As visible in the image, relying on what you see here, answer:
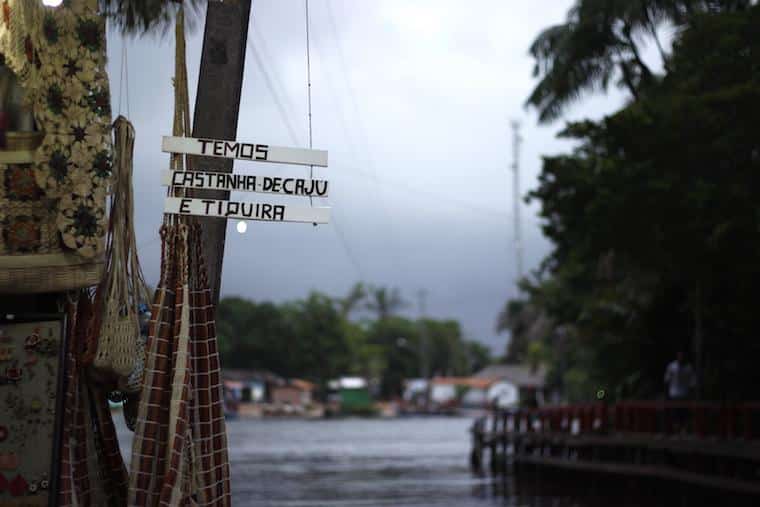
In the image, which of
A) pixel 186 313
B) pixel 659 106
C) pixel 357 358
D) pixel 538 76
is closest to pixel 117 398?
pixel 186 313

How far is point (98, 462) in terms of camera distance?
6488mm

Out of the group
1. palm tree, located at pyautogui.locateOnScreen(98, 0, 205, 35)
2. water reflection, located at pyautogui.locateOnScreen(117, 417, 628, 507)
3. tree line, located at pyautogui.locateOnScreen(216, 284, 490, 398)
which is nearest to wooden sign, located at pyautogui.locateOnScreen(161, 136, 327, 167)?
palm tree, located at pyautogui.locateOnScreen(98, 0, 205, 35)

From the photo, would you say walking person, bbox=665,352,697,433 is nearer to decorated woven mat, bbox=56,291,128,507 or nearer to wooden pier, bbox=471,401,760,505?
wooden pier, bbox=471,401,760,505

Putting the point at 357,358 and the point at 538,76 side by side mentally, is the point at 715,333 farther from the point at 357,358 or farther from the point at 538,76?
the point at 357,358

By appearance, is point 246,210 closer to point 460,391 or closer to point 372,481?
point 372,481

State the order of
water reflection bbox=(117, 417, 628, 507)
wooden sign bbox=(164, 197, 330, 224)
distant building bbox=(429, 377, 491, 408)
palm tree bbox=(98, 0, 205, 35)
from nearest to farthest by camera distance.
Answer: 1. wooden sign bbox=(164, 197, 330, 224)
2. palm tree bbox=(98, 0, 205, 35)
3. water reflection bbox=(117, 417, 628, 507)
4. distant building bbox=(429, 377, 491, 408)

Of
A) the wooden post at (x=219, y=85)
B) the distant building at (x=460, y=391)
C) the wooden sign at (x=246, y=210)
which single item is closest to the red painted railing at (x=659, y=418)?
the wooden post at (x=219, y=85)

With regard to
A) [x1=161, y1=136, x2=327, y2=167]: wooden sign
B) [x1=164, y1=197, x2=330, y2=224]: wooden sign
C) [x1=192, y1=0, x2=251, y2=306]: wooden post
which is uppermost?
[x1=192, y1=0, x2=251, y2=306]: wooden post

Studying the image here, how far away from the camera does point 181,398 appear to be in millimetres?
5992

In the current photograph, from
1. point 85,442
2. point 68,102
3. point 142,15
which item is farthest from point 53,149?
point 142,15

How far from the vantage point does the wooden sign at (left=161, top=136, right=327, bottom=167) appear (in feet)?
20.6

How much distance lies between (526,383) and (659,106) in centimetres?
11426

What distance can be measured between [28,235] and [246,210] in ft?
3.42

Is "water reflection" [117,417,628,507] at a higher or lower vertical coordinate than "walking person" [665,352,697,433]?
lower
